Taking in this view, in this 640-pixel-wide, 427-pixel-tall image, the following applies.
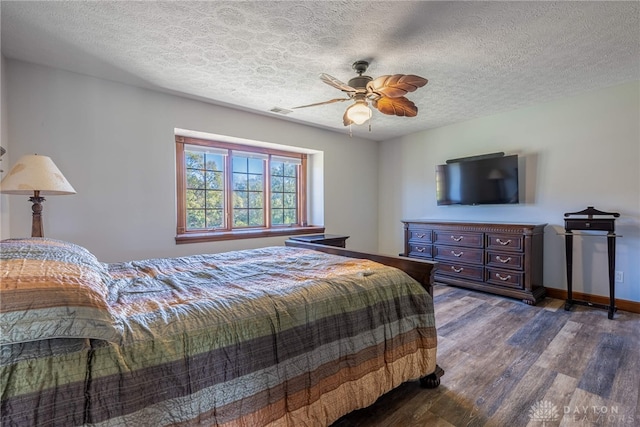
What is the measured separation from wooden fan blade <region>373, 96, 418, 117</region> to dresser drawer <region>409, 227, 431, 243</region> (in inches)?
87.8

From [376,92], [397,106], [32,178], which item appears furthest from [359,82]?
[32,178]

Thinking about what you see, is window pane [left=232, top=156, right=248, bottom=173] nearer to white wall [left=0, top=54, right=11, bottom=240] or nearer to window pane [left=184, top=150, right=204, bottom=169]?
window pane [left=184, top=150, right=204, bottom=169]

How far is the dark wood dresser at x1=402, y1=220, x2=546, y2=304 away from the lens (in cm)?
333

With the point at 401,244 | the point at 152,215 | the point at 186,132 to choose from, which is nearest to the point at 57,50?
the point at 186,132

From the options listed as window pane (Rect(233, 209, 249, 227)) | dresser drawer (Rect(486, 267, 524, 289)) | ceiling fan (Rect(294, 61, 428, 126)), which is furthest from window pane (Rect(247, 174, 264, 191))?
dresser drawer (Rect(486, 267, 524, 289))

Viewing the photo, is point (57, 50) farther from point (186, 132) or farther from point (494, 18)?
point (494, 18)

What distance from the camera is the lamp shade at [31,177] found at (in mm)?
1824

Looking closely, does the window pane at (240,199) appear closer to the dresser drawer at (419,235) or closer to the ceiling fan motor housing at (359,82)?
the ceiling fan motor housing at (359,82)

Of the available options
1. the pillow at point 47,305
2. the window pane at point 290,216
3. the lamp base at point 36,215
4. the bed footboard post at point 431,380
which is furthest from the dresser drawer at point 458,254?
the lamp base at point 36,215

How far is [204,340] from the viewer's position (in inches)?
41.3

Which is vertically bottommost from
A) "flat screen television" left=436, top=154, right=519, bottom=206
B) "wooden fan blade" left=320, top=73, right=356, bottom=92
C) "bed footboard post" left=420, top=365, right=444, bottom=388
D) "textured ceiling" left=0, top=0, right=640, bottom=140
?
"bed footboard post" left=420, top=365, right=444, bottom=388

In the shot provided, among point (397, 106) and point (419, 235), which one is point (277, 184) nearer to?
point (419, 235)
